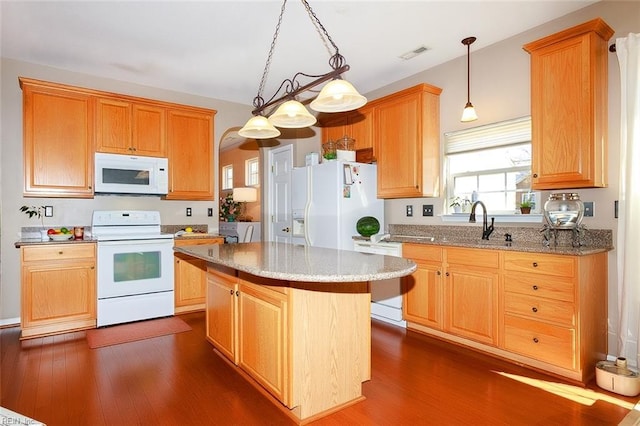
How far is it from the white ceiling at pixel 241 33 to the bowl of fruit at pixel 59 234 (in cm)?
176

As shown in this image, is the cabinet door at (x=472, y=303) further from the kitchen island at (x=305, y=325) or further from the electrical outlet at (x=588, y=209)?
the kitchen island at (x=305, y=325)

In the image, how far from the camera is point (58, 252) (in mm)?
3465

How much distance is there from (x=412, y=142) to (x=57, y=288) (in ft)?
12.6

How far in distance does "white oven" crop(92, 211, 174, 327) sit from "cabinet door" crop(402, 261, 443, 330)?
8.55ft

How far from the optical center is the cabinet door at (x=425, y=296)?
3289 millimetres

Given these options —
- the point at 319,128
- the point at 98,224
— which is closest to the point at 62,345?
the point at 98,224

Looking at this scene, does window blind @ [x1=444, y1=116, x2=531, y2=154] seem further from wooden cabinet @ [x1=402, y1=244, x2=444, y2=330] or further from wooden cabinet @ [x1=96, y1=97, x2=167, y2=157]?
wooden cabinet @ [x1=96, y1=97, x2=167, y2=157]

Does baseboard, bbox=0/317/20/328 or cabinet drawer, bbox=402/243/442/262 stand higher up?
cabinet drawer, bbox=402/243/442/262

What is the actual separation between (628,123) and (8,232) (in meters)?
5.53

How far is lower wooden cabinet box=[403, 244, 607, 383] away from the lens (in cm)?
243

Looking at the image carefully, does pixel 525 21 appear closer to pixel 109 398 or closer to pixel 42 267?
pixel 109 398

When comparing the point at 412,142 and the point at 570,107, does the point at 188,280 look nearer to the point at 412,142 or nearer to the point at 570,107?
the point at 412,142

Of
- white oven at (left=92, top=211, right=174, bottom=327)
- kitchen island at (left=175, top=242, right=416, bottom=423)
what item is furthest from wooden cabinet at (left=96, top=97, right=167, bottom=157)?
kitchen island at (left=175, top=242, right=416, bottom=423)

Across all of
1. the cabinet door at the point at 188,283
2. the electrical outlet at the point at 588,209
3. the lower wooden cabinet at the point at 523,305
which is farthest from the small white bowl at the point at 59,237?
the electrical outlet at the point at 588,209
